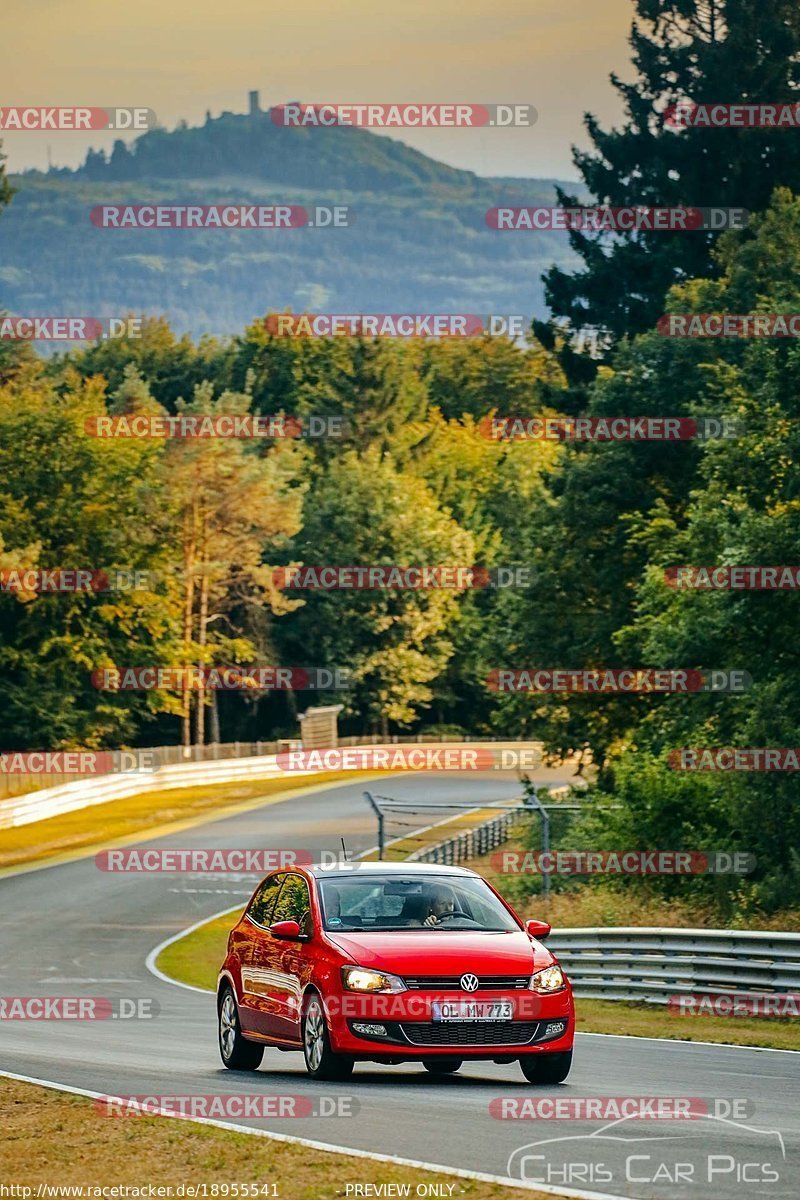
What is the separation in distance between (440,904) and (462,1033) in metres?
1.44

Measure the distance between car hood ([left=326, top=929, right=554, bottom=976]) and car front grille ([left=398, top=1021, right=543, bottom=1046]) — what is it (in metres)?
0.33

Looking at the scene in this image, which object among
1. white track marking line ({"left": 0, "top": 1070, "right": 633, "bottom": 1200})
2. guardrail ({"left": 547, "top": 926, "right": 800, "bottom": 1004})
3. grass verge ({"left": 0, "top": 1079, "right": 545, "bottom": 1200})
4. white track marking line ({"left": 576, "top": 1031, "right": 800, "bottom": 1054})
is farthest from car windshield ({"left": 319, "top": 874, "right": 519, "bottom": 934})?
guardrail ({"left": 547, "top": 926, "right": 800, "bottom": 1004})

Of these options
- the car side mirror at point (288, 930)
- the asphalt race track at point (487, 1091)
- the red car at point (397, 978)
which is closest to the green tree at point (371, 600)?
the asphalt race track at point (487, 1091)

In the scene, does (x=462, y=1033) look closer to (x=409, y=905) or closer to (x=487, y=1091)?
(x=487, y=1091)

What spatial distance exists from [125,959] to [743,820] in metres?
10.8

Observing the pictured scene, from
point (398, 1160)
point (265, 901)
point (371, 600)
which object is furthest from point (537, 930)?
point (371, 600)

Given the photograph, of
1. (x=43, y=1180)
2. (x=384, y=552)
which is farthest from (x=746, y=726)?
(x=384, y=552)

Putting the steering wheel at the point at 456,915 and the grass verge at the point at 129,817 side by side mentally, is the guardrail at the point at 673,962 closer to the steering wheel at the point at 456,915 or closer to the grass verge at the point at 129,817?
the steering wheel at the point at 456,915

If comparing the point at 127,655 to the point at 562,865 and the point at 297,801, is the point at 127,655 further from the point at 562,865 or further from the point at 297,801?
the point at 562,865

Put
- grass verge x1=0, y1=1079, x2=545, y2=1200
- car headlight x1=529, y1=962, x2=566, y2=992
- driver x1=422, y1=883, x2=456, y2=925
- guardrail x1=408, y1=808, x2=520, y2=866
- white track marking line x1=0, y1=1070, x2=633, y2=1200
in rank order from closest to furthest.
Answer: white track marking line x1=0, y1=1070, x2=633, y2=1200 → grass verge x1=0, y1=1079, x2=545, y2=1200 → car headlight x1=529, y1=962, x2=566, y2=992 → driver x1=422, y1=883, x2=456, y2=925 → guardrail x1=408, y1=808, x2=520, y2=866

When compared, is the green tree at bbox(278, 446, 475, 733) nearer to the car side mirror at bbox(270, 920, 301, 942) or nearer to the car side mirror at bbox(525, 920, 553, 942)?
the car side mirror at bbox(270, 920, 301, 942)

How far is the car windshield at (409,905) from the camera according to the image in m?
13.9

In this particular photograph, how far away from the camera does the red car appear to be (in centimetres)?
1279

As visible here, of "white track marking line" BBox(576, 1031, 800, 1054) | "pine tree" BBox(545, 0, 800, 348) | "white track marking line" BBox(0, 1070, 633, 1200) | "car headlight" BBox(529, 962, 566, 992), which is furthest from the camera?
"pine tree" BBox(545, 0, 800, 348)
